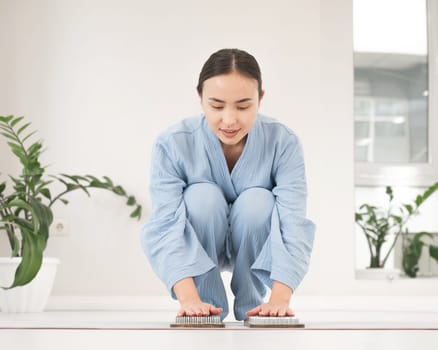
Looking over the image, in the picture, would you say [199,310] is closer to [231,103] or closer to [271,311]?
[271,311]

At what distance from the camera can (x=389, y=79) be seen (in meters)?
4.65

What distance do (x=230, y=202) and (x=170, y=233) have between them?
9.9 inches

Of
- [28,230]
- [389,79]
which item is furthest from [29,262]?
[389,79]

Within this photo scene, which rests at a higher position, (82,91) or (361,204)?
(82,91)

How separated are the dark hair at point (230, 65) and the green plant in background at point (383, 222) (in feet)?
8.46

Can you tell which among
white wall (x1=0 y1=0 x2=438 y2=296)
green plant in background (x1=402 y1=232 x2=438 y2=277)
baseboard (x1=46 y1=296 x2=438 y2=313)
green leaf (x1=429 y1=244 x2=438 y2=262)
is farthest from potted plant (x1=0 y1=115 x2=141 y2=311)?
green leaf (x1=429 y1=244 x2=438 y2=262)

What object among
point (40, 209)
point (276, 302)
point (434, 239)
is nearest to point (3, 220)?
point (40, 209)

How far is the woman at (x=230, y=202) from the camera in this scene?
75.4 inches

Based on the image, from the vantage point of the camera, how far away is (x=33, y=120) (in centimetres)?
426

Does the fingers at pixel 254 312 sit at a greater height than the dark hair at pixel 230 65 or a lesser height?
lesser

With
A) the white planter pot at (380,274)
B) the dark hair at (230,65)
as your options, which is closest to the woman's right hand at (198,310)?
the dark hair at (230,65)

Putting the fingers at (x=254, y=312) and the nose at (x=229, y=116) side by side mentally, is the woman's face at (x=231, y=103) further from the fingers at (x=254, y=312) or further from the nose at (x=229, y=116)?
the fingers at (x=254, y=312)
